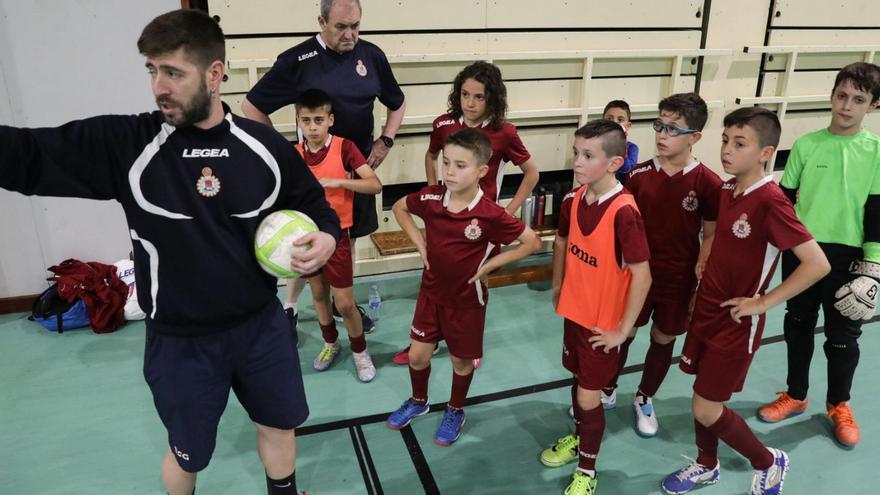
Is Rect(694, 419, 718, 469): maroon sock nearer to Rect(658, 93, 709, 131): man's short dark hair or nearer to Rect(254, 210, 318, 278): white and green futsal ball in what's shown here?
Rect(658, 93, 709, 131): man's short dark hair

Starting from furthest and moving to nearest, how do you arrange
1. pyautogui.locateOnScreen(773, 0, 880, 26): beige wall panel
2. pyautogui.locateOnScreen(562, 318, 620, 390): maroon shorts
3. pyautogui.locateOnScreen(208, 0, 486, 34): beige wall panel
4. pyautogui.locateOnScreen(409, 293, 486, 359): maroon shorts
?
1. pyautogui.locateOnScreen(773, 0, 880, 26): beige wall panel
2. pyautogui.locateOnScreen(208, 0, 486, 34): beige wall panel
3. pyautogui.locateOnScreen(409, 293, 486, 359): maroon shorts
4. pyautogui.locateOnScreen(562, 318, 620, 390): maroon shorts

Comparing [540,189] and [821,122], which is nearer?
[540,189]

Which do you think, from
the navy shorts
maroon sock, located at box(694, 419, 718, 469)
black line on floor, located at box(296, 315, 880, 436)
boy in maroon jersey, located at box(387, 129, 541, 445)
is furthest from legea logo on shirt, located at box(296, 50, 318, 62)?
maroon sock, located at box(694, 419, 718, 469)

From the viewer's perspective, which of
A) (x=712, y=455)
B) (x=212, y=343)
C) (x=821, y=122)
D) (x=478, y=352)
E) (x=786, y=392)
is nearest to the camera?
(x=212, y=343)

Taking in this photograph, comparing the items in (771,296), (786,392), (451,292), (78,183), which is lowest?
(786,392)

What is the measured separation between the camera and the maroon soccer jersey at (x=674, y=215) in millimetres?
2807

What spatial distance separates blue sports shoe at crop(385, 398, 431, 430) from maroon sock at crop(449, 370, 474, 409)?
197 mm

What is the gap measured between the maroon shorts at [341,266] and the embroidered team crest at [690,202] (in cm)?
180

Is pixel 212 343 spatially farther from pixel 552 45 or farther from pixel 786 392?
pixel 552 45

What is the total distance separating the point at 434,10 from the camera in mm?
4805

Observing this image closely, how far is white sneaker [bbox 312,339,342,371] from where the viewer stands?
148 inches

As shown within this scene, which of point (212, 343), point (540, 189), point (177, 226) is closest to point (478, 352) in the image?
point (212, 343)

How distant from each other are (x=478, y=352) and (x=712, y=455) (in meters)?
1.15

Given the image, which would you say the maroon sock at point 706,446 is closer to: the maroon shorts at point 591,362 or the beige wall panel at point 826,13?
the maroon shorts at point 591,362
